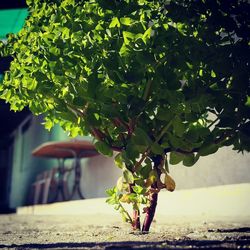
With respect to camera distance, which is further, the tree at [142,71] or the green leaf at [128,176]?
the green leaf at [128,176]

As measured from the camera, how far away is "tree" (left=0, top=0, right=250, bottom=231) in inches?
59.0

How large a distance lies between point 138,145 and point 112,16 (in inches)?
24.8

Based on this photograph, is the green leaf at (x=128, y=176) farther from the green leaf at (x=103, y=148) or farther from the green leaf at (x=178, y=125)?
the green leaf at (x=178, y=125)

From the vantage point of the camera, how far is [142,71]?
59.0 inches

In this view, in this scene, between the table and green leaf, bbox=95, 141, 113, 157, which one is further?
the table

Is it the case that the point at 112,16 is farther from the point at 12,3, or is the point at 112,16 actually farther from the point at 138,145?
the point at 12,3

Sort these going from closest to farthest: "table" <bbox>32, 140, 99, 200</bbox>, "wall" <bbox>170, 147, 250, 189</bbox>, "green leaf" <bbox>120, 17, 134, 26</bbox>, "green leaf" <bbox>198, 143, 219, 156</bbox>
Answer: "green leaf" <bbox>120, 17, 134, 26</bbox> → "green leaf" <bbox>198, 143, 219, 156</bbox> → "wall" <bbox>170, 147, 250, 189</bbox> → "table" <bbox>32, 140, 99, 200</bbox>

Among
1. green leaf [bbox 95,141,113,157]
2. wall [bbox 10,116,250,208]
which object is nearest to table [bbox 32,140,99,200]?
wall [bbox 10,116,250,208]

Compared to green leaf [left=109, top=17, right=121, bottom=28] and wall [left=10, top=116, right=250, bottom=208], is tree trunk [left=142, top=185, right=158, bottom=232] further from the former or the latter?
wall [left=10, top=116, right=250, bottom=208]

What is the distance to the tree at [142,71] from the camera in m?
1.50

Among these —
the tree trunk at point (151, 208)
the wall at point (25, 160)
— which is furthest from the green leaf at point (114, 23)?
the wall at point (25, 160)

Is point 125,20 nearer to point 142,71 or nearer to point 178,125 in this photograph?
point 142,71

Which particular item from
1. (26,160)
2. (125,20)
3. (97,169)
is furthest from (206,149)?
(26,160)

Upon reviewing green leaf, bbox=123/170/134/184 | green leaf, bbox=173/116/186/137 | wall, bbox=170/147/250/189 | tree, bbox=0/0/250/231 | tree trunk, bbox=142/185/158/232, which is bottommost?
tree trunk, bbox=142/185/158/232
